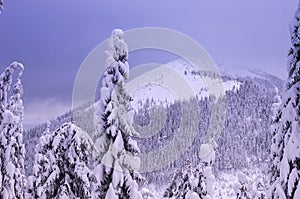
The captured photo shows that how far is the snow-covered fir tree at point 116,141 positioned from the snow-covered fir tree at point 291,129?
5.83 metres

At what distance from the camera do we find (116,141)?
671 inches

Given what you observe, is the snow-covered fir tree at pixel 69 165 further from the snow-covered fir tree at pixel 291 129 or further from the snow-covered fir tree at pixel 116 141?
the snow-covered fir tree at pixel 291 129

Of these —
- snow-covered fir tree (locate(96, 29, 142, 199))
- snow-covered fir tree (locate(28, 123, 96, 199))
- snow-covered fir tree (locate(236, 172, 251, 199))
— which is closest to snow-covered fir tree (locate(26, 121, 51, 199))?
snow-covered fir tree (locate(28, 123, 96, 199))

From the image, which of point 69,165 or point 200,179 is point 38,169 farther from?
point 200,179

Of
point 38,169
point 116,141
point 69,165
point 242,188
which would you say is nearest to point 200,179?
point 116,141

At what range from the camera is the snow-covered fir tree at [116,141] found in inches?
674

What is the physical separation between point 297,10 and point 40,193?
1239 centimetres

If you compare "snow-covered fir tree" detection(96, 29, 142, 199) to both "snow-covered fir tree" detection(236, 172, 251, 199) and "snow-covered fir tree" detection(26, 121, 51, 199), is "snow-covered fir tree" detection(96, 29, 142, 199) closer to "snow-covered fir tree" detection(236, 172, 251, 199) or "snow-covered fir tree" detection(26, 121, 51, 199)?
Result: "snow-covered fir tree" detection(26, 121, 51, 199)

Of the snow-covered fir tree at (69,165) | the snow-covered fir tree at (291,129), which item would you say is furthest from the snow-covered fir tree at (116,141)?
the snow-covered fir tree at (291,129)

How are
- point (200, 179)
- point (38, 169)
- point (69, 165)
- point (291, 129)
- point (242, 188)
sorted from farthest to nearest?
point (242, 188) < point (38, 169) < point (200, 179) < point (69, 165) < point (291, 129)

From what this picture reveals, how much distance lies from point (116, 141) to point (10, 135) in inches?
327

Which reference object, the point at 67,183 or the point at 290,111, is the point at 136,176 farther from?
the point at 290,111

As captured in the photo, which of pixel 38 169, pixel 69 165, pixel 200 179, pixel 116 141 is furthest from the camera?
pixel 38 169

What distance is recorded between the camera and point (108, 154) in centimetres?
1716
